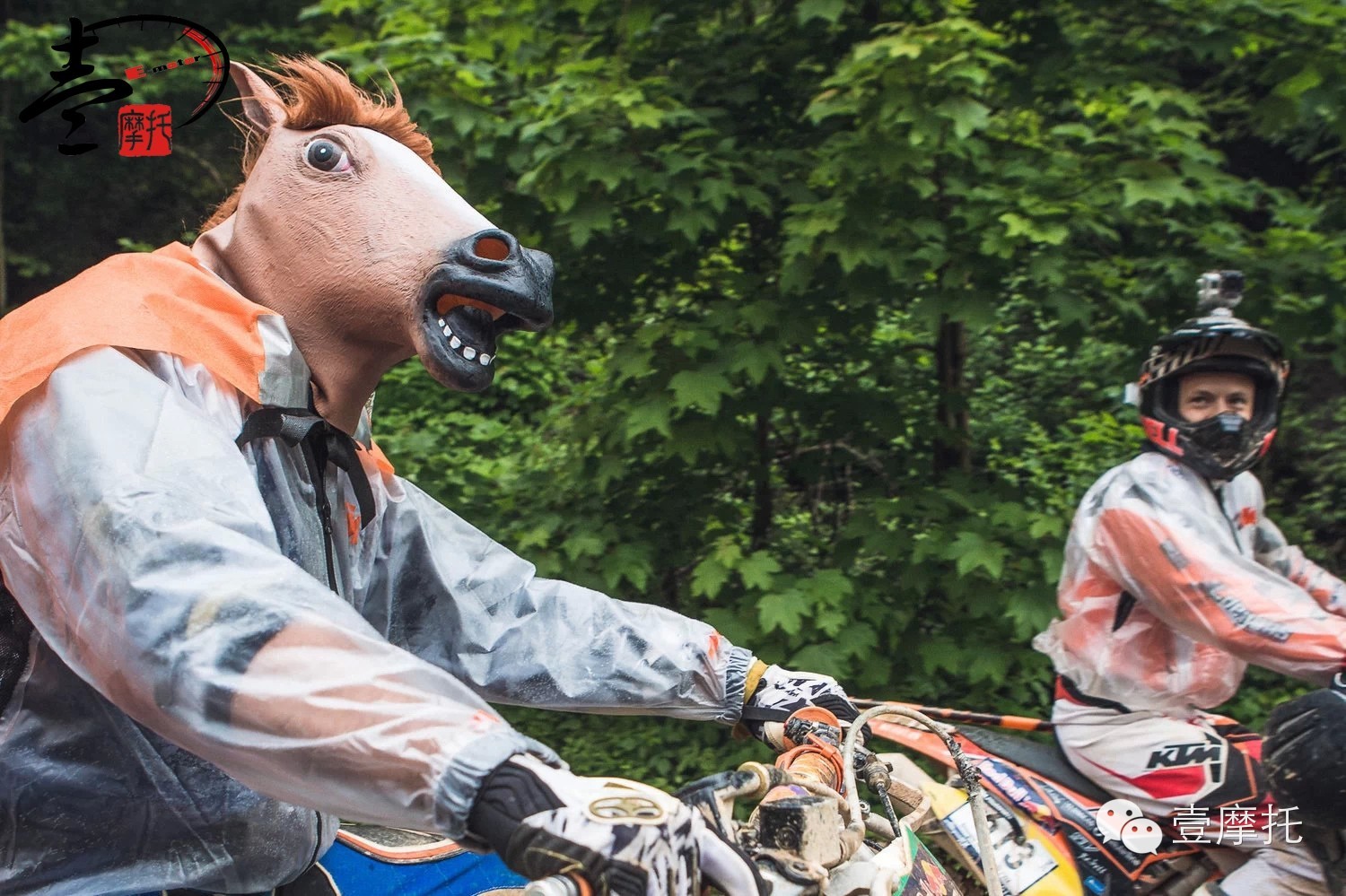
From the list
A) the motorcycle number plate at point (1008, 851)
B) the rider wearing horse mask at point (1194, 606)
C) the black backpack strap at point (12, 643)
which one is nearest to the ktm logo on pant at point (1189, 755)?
the rider wearing horse mask at point (1194, 606)

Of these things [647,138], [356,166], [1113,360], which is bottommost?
[1113,360]

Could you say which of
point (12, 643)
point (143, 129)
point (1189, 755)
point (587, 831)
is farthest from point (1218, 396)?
point (143, 129)

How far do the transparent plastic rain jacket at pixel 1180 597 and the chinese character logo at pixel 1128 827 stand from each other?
0.31 metres

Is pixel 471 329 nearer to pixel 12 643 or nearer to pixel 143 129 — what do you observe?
pixel 12 643

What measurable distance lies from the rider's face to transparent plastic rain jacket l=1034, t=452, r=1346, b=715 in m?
0.19

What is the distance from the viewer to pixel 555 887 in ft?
4.15

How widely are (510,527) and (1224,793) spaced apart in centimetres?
290

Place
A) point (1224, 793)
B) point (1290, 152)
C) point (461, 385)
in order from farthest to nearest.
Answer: point (1290, 152)
point (1224, 793)
point (461, 385)

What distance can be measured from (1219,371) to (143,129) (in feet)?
13.1

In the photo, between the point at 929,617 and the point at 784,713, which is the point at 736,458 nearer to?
the point at 929,617

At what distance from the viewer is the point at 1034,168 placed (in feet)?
15.4

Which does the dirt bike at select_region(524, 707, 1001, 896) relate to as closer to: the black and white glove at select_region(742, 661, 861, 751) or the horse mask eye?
the black and white glove at select_region(742, 661, 861, 751)

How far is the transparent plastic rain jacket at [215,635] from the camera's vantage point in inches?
53.5

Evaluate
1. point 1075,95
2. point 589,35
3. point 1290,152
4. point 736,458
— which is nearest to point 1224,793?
point 736,458
